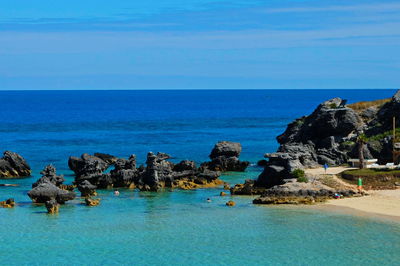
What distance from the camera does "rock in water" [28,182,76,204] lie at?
225 ft

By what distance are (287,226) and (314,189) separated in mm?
11977

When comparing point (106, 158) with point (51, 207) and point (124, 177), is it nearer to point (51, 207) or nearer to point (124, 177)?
point (124, 177)

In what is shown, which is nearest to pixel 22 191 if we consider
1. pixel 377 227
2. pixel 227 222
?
pixel 227 222

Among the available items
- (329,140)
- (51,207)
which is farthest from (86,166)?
(329,140)

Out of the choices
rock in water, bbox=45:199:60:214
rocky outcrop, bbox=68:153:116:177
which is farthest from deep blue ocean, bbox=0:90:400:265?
rocky outcrop, bbox=68:153:116:177

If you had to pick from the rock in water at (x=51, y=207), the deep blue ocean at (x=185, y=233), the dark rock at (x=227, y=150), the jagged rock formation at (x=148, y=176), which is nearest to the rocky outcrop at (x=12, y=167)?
the deep blue ocean at (x=185, y=233)

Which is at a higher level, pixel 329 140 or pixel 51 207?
pixel 329 140

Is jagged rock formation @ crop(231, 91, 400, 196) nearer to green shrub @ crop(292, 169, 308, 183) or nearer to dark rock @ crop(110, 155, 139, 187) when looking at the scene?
green shrub @ crop(292, 169, 308, 183)

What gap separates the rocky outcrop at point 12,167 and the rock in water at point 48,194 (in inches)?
854

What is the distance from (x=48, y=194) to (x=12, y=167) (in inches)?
932

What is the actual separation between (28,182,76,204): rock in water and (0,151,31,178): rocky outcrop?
21697 millimetres

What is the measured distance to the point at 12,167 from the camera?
296 feet

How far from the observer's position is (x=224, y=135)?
516 ft

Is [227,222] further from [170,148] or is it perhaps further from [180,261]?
[170,148]
